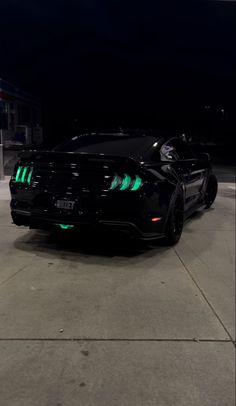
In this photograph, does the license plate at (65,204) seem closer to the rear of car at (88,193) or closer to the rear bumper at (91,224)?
the rear of car at (88,193)

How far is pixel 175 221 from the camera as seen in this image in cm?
520

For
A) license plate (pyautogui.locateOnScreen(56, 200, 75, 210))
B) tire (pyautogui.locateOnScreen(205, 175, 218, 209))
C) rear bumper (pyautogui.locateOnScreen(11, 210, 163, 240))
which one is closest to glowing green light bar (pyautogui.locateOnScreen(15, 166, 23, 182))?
rear bumper (pyautogui.locateOnScreen(11, 210, 163, 240))

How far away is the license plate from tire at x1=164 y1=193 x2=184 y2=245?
1.25 m

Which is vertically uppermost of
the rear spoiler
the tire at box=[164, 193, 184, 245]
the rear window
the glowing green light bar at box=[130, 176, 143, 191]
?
the rear window

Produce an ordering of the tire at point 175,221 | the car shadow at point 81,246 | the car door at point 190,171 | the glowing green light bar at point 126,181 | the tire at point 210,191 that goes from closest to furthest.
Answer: the glowing green light bar at point 126,181
the car shadow at point 81,246
the tire at point 175,221
the car door at point 190,171
the tire at point 210,191

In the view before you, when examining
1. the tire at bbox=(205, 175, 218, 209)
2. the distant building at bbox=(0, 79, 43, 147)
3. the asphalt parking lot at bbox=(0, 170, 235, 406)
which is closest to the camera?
the asphalt parking lot at bbox=(0, 170, 235, 406)

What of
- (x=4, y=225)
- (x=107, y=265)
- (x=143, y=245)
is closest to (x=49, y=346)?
(x=107, y=265)

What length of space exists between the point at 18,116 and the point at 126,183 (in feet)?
78.0

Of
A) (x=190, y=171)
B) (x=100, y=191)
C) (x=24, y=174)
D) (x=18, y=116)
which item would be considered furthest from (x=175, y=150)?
(x=18, y=116)

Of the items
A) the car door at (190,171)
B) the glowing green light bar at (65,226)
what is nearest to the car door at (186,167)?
the car door at (190,171)

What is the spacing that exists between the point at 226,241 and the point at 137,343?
124 inches

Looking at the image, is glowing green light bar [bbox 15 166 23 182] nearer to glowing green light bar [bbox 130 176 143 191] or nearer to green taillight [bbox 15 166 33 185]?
green taillight [bbox 15 166 33 185]

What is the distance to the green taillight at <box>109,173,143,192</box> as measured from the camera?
14.1 feet

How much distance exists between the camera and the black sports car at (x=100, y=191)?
4.29 m
